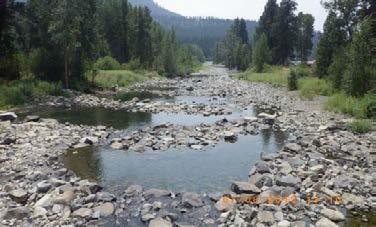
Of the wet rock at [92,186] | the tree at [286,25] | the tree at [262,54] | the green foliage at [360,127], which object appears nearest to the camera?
the wet rock at [92,186]

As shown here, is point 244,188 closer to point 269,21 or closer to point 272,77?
point 272,77

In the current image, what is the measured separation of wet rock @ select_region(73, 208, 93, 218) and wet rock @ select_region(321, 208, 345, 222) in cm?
722

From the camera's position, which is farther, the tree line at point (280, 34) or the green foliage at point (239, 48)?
the green foliage at point (239, 48)

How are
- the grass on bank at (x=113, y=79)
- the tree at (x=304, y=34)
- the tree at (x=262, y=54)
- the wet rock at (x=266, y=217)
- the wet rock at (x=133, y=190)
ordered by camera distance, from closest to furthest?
the wet rock at (x=266, y=217), the wet rock at (x=133, y=190), the grass on bank at (x=113, y=79), the tree at (x=262, y=54), the tree at (x=304, y=34)

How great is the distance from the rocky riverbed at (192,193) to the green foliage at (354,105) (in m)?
3.27

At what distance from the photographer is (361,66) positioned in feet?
105

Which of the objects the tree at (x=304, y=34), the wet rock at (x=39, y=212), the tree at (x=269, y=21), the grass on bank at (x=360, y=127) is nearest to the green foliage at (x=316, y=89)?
the grass on bank at (x=360, y=127)

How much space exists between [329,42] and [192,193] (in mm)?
42769

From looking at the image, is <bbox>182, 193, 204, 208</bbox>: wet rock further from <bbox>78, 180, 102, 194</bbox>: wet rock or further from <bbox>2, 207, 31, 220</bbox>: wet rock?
<bbox>2, 207, 31, 220</bbox>: wet rock

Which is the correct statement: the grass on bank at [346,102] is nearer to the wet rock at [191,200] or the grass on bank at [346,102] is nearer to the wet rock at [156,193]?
the wet rock at [191,200]

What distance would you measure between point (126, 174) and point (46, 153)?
5.02 m

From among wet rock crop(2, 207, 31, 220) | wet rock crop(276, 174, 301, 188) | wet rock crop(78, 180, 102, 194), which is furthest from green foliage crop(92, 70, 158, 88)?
wet rock crop(2, 207, 31, 220)

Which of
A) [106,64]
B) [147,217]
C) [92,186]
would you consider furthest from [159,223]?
[106,64]

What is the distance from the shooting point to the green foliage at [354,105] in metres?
27.5
